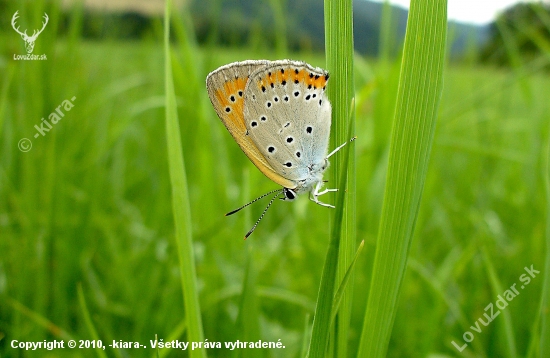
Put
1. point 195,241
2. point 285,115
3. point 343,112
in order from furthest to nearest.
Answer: point 195,241, point 285,115, point 343,112

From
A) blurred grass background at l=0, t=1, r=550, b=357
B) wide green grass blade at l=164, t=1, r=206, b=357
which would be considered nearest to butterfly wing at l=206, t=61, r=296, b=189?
wide green grass blade at l=164, t=1, r=206, b=357

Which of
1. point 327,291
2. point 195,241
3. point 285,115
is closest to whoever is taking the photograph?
point 327,291

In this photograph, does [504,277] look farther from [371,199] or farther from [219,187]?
[219,187]

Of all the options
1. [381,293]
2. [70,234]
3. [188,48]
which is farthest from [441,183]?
[381,293]

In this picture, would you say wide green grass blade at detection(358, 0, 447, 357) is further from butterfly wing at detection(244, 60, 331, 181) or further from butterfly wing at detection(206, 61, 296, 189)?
butterfly wing at detection(206, 61, 296, 189)

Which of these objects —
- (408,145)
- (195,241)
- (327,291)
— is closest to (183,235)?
(327,291)

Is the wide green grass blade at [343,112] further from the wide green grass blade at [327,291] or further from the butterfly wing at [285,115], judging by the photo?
the butterfly wing at [285,115]

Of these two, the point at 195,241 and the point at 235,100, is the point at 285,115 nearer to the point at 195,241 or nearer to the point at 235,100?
the point at 235,100
